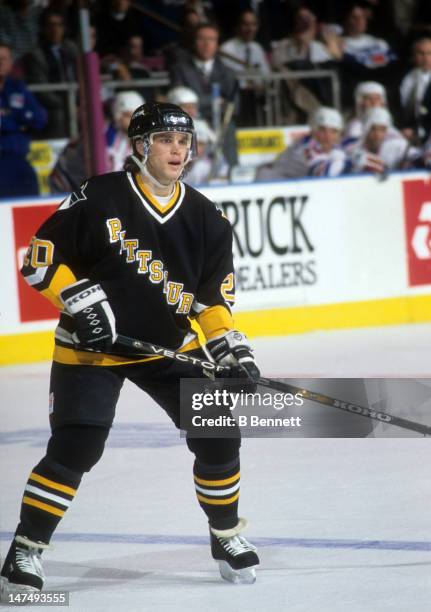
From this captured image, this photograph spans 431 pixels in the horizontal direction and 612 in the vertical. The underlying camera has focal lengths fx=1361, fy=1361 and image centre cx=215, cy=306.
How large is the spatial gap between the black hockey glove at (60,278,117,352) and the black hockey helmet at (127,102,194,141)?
1.41ft

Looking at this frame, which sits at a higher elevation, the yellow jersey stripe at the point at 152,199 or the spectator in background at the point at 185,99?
the spectator in background at the point at 185,99

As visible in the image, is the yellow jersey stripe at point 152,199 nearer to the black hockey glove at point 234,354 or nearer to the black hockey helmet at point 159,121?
the black hockey helmet at point 159,121

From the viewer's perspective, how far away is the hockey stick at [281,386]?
347 centimetres

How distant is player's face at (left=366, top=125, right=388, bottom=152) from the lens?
907cm

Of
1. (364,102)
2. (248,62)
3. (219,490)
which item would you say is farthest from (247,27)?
(219,490)

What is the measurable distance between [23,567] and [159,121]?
3.86ft

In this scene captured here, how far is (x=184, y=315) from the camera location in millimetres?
3621

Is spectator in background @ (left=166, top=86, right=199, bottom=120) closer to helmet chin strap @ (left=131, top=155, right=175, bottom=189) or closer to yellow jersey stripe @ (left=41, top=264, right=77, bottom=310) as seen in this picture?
helmet chin strap @ (left=131, top=155, right=175, bottom=189)

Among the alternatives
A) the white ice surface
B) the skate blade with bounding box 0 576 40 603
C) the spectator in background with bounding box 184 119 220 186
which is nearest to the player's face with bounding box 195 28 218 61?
the spectator in background with bounding box 184 119 220 186

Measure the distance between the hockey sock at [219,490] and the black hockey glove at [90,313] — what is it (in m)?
0.43

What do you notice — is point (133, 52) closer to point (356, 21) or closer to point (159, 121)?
point (356, 21)

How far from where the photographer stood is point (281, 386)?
3506 mm

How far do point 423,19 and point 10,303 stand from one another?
17.7ft

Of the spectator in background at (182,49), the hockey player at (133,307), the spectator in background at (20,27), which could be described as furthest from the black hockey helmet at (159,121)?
the spectator in background at (20,27)
